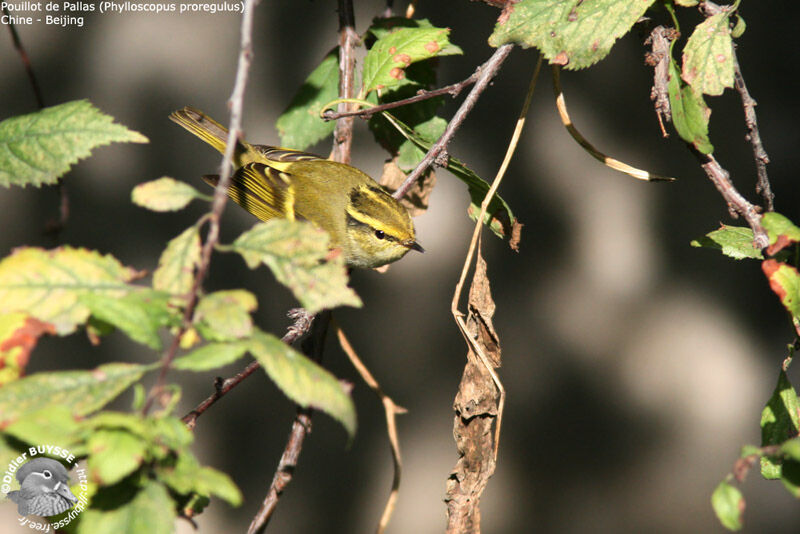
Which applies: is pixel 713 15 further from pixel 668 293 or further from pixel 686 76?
pixel 668 293

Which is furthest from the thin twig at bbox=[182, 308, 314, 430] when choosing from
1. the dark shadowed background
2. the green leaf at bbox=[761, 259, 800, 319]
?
the dark shadowed background

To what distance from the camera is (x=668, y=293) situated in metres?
3.22

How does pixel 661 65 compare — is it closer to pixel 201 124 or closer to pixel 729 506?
pixel 729 506

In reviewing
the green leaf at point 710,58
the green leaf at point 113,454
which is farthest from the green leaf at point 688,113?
the green leaf at point 113,454

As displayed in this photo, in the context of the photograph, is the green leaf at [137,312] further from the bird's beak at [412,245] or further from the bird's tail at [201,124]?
the bird's tail at [201,124]

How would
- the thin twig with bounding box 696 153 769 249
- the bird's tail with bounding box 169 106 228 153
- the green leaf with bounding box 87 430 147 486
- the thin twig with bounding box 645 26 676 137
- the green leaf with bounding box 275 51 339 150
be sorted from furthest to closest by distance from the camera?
the bird's tail with bounding box 169 106 228 153 < the green leaf with bounding box 275 51 339 150 < the thin twig with bounding box 645 26 676 137 < the thin twig with bounding box 696 153 769 249 < the green leaf with bounding box 87 430 147 486

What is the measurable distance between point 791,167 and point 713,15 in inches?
70.8

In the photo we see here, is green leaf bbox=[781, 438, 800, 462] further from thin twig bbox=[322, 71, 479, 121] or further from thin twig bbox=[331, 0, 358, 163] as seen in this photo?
thin twig bbox=[331, 0, 358, 163]

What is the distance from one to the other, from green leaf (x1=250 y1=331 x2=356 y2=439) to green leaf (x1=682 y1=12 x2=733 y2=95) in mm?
1052

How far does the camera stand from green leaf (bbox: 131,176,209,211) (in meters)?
1.01

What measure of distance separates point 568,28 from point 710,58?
0.30 meters

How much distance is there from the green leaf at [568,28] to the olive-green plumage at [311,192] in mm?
1016

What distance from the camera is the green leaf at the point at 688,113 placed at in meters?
1.46

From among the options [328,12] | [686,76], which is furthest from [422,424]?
[686,76]
